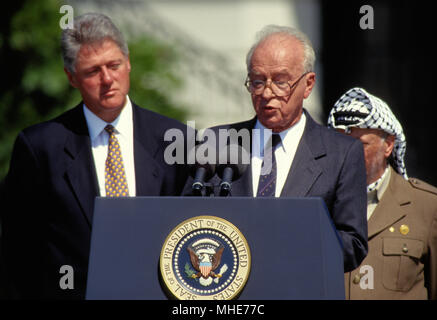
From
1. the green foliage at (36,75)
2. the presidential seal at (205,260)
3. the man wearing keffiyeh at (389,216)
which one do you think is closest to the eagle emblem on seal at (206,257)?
the presidential seal at (205,260)

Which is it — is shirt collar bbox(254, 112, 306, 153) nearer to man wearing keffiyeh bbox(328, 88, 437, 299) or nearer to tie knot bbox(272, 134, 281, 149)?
tie knot bbox(272, 134, 281, 149)

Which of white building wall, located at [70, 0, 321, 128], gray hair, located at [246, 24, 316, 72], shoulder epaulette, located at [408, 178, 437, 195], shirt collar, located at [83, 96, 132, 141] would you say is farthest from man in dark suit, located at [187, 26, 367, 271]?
white building wall, located at [70, 0, 321, 128]

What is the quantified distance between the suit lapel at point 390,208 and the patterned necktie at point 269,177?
943 millimetres

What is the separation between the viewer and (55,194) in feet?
13.6

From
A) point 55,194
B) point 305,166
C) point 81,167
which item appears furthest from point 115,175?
point 305,166

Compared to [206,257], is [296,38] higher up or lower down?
higher up

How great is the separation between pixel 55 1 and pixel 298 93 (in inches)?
243

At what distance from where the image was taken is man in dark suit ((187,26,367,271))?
3908mm

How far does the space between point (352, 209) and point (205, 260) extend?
2.84ft

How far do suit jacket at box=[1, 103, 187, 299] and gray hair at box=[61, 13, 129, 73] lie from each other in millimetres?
363

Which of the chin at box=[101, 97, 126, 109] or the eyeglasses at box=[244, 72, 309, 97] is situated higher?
the eyeglasses at box=[244, 72, 309, 97]

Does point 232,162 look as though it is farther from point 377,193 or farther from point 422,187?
point 422,187

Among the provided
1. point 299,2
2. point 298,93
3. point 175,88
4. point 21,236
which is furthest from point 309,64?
point 299,2

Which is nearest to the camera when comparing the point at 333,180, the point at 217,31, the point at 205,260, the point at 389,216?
the point at 205,260
